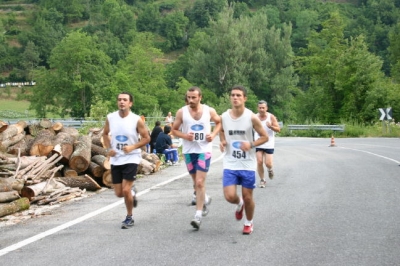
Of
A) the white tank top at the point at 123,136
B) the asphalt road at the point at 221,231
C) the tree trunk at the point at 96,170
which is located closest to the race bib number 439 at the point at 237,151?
the asphalt road at the point at 221,231

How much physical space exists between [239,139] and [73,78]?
72766mm

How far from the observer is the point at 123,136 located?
850 cm

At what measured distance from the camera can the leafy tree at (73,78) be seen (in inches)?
3086

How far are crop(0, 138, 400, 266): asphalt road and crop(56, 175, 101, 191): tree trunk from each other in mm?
312

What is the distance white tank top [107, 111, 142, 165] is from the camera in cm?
850

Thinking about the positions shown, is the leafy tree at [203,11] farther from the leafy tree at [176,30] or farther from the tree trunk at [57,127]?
the tree trunk at [57,127]

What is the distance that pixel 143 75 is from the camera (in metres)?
82.6

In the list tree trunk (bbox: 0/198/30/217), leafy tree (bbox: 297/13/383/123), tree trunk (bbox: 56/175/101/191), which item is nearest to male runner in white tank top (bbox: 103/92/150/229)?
tree trunk (bbox: 0/198/30/217)

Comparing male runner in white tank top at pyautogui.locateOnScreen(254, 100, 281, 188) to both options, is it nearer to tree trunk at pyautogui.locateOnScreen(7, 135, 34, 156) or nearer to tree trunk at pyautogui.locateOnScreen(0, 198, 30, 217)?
tree trunk at pyautogui.locateOnScreen(0, 198, 30, 217)

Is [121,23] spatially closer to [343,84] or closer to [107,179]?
[343,84]

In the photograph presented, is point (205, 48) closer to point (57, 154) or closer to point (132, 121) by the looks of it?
point (57, 154)

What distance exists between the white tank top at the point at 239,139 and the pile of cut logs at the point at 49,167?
4.04 meters

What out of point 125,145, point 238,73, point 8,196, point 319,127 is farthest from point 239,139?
point 238,73

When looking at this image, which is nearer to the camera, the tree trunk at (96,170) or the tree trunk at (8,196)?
the tree trunk at (8,196)
